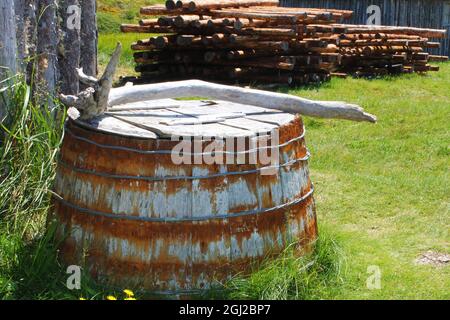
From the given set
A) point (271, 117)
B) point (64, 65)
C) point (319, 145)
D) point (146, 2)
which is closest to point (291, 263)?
point (271, 117)

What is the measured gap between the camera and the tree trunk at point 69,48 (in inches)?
280

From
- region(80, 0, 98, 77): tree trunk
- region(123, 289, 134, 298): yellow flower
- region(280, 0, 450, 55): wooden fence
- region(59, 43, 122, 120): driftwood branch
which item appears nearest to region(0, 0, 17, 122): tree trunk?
region(59, 43, 122, 120): driftwood branch

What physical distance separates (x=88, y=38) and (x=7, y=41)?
2.53 metres

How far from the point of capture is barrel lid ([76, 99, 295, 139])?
4.57 metres

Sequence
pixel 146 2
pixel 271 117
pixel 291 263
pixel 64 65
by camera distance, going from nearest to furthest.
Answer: pixel 291 263 < pixel 271 117 < pixel 64 65 < pixel 146 2

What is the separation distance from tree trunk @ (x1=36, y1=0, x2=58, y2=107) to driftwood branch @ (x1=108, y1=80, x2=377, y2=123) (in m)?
1.31

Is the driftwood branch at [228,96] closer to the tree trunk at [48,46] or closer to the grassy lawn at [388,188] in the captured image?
the grassy lawn at [388,188]

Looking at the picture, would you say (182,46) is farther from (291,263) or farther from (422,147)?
(291,263)

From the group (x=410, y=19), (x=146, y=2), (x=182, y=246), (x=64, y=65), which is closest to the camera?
(x=182, y=246)

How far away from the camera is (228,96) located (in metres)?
5.30

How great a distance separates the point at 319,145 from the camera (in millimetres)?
9406

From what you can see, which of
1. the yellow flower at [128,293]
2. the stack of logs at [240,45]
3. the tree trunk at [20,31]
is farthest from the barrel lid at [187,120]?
the stack of logs at [240,45]

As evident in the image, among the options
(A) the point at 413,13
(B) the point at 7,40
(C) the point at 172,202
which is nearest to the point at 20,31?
(B) the point at 7,40
